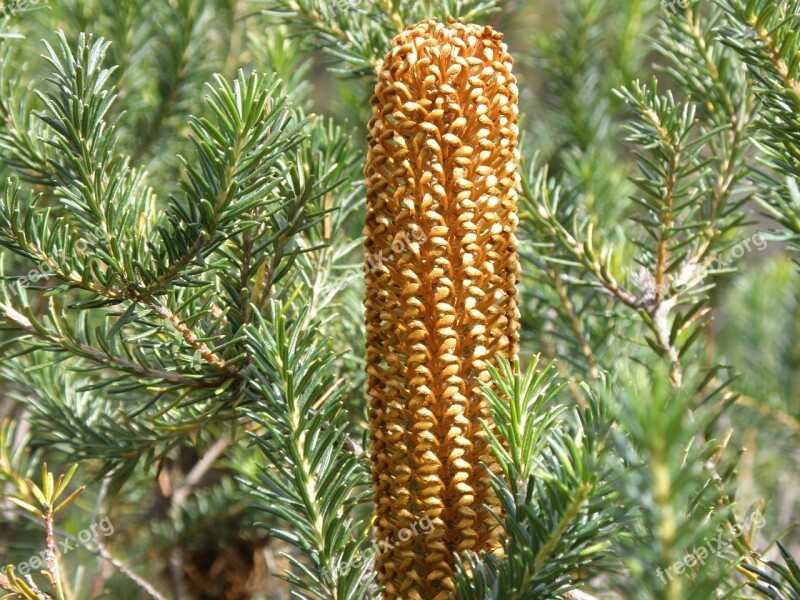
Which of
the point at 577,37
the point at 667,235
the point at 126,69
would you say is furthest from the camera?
the point at 577,37

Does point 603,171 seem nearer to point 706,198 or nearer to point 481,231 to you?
point 706,198

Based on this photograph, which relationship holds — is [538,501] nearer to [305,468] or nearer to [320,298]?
[305,468]

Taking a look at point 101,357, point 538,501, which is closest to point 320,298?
point 101,357

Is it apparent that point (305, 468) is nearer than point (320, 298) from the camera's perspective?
Yes

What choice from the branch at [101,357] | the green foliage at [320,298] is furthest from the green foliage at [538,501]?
the branch at [101,357]

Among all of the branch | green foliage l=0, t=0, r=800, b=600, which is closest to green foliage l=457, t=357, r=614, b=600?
green foliage l=0, t=0, r=800, b=600

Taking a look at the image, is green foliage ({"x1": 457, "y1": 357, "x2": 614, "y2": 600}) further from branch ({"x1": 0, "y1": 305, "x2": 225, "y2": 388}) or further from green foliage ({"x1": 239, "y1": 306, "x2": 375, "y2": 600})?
branch ({"x1": 0, "y1": 305, "x2": 225, "y2": 388})

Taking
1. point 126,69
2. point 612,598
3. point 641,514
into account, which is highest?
point 126,69

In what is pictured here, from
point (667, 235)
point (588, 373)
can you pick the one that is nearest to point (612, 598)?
point (588, 373)
